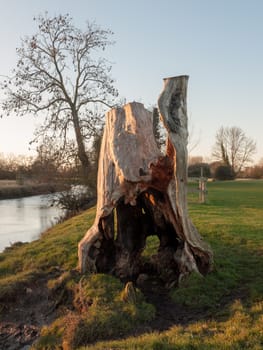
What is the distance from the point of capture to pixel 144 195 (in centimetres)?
713

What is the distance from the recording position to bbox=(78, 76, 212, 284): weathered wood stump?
20.5 feet

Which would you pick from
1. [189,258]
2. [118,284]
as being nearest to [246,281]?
[189,258]

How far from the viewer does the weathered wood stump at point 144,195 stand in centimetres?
625

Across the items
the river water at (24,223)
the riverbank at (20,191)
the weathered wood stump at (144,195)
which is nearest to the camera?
the weathered wood stump at (144,195)

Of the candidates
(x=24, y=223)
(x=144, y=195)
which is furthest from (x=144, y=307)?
(x=24, y=223)

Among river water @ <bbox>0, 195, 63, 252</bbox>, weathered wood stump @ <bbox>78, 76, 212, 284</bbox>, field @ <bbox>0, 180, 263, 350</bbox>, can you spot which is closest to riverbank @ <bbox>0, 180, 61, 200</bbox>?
river water @ <bbox>0, 195, 63, 252</bbox>

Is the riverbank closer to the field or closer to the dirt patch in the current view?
the field

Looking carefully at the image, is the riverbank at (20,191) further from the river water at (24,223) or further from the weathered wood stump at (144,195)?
the weathered wood stump at (144,195)

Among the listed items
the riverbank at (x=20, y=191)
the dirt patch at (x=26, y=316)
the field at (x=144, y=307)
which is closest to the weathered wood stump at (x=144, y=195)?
the field at (x=144, y=307)

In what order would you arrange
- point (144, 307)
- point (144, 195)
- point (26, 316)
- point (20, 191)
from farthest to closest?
point (20, 191), point (144, 195), point (26, 316), point (144, 307)

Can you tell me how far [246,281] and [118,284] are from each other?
6.87ft

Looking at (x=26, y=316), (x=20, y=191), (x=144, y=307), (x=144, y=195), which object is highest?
(x=144, y=195)

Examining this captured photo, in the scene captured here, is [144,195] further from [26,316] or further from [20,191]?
[20,191]

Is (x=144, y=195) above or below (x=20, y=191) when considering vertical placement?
above
